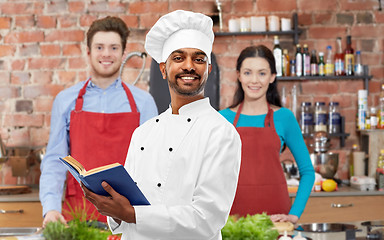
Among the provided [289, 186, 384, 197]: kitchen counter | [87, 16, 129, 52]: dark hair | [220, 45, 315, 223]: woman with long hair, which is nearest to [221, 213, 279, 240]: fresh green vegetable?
[220, 45, 315, 223]: woman with long hair

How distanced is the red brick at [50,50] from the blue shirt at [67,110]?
5.20 feet

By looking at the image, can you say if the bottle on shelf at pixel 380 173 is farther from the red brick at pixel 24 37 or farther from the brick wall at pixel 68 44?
the red brick at pixel 24 37

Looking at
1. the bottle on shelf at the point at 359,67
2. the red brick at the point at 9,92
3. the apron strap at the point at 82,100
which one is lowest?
the apron strap at the point at 82,100

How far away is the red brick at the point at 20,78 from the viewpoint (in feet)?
12.0

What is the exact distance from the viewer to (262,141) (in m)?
2.15

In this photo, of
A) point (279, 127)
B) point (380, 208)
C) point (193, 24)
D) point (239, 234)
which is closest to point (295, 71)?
point (380, 208)

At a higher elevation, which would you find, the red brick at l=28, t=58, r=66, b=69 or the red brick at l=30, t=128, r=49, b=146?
the red brick at l=28, t=58, r=66, b=69

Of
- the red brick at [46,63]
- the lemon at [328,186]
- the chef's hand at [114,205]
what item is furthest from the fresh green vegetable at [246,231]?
the red brick at [46,63]

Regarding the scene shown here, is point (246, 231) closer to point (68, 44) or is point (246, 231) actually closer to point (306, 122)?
point (306, 122)

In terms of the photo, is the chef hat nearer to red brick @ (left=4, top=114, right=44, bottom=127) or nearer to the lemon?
the lemon

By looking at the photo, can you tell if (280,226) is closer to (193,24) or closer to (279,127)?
(279,127)

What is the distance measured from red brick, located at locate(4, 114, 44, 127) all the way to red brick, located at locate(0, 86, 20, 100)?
0.14m

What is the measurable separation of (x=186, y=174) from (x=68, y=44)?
2914mm

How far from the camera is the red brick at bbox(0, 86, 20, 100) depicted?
3.67 meters
